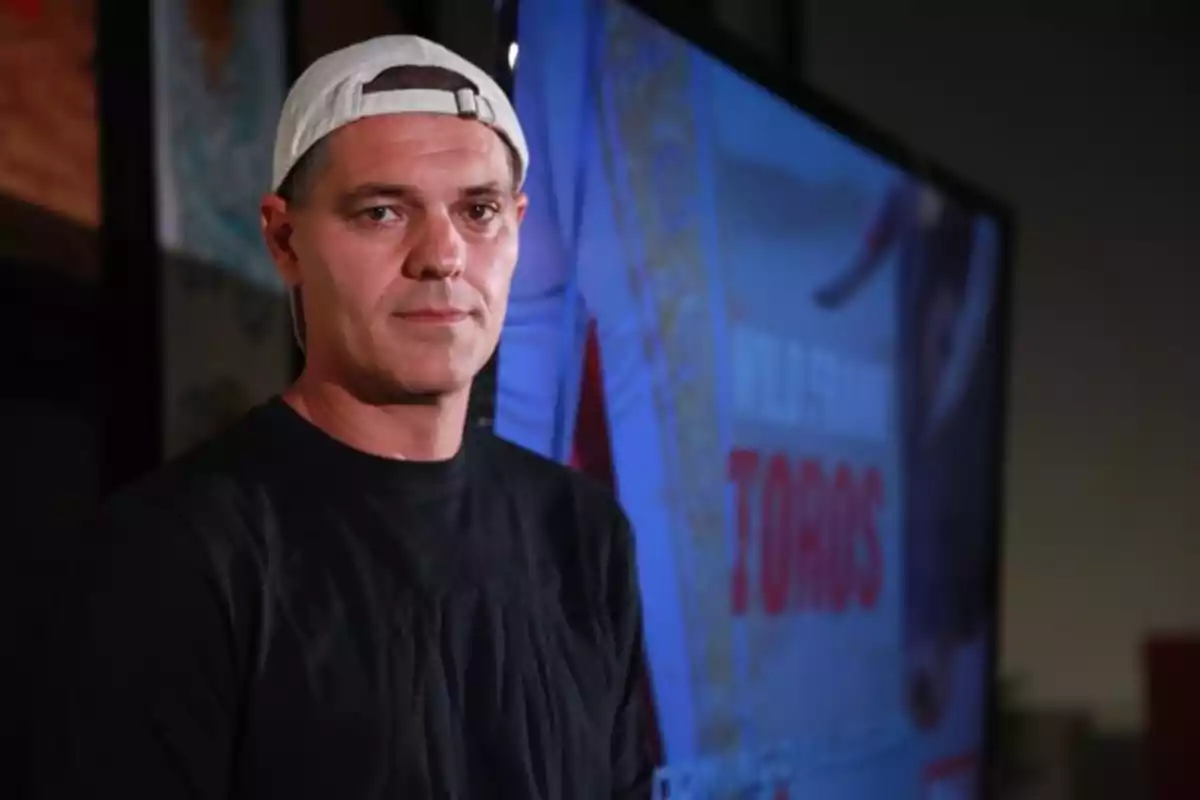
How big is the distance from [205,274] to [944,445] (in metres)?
1.13

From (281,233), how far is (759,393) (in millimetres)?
724

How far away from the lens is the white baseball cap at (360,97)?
0.83 metres

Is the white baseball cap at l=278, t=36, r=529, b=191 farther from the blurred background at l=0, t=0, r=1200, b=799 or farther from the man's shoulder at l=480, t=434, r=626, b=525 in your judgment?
the blurred background at l=0, t=0, r=1200, b=799

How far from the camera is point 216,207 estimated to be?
1.20 m

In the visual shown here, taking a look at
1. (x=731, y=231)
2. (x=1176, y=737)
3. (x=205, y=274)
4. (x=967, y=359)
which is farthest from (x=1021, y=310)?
(x=205, y=274)

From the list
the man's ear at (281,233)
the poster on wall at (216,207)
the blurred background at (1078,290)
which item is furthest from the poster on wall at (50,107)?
the blurred background at (1078,290)

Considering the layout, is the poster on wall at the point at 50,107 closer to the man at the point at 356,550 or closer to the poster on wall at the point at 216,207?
the poster on wall at the point at 216,207

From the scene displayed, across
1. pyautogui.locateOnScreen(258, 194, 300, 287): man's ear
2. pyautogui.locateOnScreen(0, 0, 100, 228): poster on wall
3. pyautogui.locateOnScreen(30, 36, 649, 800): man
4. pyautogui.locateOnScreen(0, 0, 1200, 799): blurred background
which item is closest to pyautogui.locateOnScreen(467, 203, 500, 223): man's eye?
pyautogui.locateOnScreen(30, 36, 649, 800): man

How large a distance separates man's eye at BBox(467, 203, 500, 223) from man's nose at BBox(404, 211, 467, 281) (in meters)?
0.03

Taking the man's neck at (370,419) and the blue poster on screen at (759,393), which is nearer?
the man's neck at (370,419)

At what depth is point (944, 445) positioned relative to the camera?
1995mm

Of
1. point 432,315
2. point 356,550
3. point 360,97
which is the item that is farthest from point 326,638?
point 360,97

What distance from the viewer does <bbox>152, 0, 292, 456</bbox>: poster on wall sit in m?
1.15

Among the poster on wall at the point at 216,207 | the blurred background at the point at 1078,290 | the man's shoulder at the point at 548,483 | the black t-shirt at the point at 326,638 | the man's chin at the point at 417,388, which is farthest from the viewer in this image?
the blurred background at the point at 1078,290
